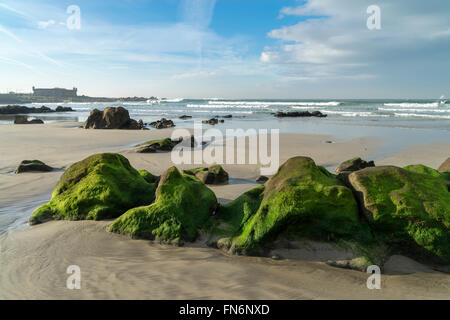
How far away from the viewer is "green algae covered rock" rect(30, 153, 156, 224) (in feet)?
17.1

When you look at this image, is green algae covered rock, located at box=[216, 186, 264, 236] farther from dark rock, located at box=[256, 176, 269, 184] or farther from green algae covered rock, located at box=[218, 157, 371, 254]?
dark rock, located at box=[256, 176, 269, 184]

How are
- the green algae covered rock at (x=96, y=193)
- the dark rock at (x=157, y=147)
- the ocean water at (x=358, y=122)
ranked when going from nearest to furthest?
the green algae covered rock at (x=96, y=193) → the dark rock at (x=157, y=147) → the ocean water at (x=358, y=122)

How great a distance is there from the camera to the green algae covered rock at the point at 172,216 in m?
4.43

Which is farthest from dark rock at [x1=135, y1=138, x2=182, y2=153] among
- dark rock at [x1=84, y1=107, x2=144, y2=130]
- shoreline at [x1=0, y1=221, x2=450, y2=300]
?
dark rock at [x1=84, y1=107, x2=144, y2=130]

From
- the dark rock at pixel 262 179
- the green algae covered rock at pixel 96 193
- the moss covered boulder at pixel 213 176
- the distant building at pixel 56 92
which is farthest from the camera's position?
the distant building at pixel 56 92

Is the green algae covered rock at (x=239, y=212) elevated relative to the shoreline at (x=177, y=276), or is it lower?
elevated

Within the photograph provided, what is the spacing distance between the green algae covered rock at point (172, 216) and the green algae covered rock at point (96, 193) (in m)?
0.70

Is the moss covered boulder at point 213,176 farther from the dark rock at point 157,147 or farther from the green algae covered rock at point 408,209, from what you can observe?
the dark rock at point 157,147

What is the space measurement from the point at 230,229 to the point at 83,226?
2.47 m

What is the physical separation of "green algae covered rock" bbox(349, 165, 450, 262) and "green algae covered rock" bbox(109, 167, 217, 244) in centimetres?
242

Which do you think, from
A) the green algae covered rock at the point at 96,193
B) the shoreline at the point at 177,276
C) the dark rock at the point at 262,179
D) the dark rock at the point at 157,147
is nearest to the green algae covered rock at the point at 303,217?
the shoreline at the point at 177,276

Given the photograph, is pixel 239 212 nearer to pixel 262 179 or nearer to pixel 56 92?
pixel 262 179

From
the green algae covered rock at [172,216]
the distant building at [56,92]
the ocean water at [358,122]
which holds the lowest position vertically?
the green algae covered rock at [172,216]
